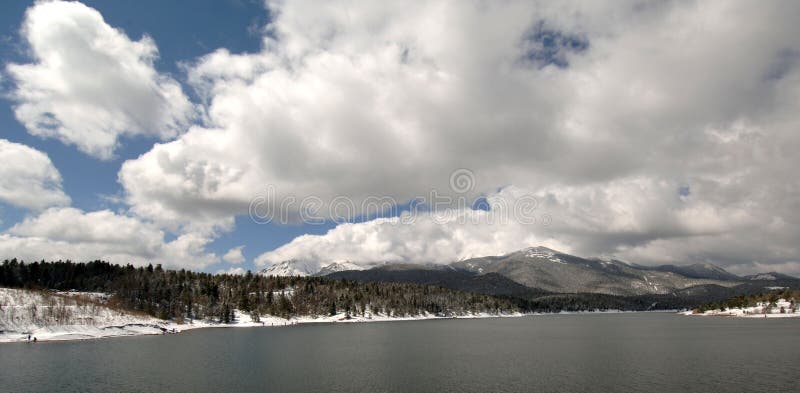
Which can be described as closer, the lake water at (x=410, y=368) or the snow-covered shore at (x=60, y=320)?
the lake water at (x=410, y=368)

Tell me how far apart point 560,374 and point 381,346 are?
5691 cm

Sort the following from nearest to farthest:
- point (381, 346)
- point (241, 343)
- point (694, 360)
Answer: point (694, 360) → point (381, 346) → point (241, 343)

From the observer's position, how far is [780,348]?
9956 centimetres

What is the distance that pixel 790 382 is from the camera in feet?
199

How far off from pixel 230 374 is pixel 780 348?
380 feet

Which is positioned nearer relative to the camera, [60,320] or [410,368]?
[410,368]

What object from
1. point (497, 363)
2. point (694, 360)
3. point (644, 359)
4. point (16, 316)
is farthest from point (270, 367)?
point (16, 316)

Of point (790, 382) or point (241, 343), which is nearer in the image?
point (790, 382)

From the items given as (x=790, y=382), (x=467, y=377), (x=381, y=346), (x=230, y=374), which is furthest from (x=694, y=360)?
(x=230, y=374)

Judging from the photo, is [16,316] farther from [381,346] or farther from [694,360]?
[694,360]

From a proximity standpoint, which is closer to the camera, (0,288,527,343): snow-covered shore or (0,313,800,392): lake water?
(0,313,800,392): lake water

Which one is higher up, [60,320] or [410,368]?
[410,368]

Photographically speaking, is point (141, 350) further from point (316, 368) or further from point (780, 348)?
point (780, 348)

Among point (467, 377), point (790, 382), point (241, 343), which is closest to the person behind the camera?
point (790, 382)
